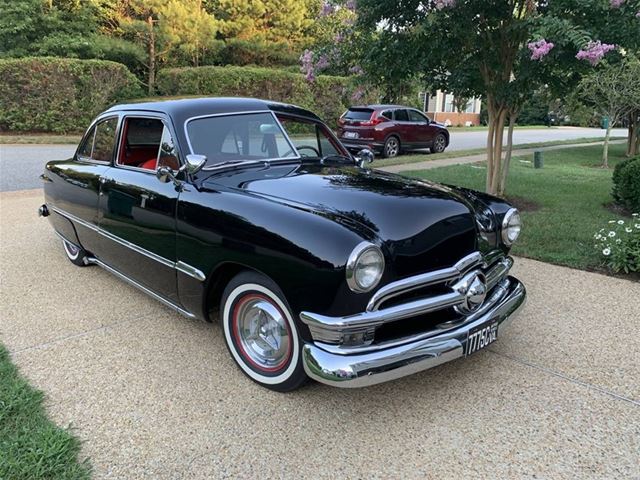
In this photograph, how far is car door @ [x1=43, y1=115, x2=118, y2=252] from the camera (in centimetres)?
449

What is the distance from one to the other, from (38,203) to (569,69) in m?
8.14

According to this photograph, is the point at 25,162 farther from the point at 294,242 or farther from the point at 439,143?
the point at 294,242

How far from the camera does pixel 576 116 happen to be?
719 inches

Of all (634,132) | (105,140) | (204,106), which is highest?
(634,132)

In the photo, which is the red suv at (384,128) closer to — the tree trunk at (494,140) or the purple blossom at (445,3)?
the tree trunk at (494,140)

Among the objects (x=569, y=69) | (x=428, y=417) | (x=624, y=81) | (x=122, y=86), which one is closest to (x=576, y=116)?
(x=624, y=81)

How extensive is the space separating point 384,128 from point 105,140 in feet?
36.9

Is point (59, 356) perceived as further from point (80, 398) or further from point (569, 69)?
point (569, 69)

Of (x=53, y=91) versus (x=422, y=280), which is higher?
(x=53, y=91)

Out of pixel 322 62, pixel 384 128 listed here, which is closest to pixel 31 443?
pixel 322 62

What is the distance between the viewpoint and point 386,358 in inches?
103

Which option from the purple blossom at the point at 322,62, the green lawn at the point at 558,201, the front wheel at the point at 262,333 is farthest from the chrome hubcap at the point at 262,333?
the purple blossom at the point at 322,62

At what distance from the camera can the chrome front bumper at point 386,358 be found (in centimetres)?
256

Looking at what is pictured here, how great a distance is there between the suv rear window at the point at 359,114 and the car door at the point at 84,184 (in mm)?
10688
